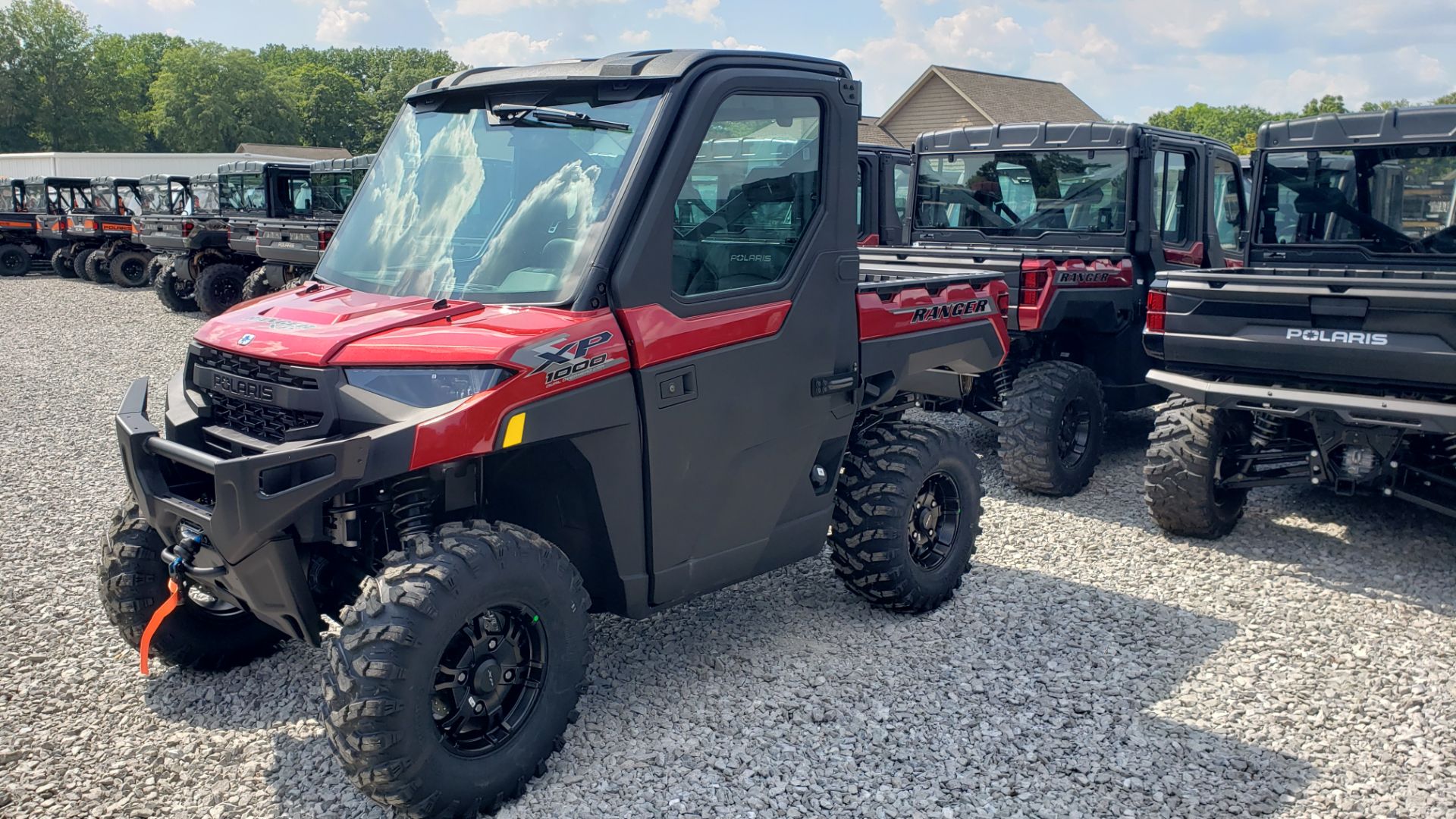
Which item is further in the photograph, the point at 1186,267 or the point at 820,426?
the point at 1186,267

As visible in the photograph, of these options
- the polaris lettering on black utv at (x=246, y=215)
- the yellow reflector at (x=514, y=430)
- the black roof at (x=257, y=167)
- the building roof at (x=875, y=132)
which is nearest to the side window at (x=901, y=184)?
the yellow reflector at (x=514, y=430)

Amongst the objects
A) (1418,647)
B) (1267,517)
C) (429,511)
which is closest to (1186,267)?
(1267,517)

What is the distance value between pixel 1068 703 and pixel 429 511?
240cm

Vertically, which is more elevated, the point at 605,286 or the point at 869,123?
the point at 869,123

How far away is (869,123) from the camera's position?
3759cm

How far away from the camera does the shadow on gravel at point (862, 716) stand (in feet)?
11.0

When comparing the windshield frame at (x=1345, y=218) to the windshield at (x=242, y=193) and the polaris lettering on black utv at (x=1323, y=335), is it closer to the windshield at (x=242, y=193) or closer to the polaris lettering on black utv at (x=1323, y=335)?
the polaris lettering on black utv at (x=1323, y=335)

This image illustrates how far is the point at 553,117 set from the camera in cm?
339

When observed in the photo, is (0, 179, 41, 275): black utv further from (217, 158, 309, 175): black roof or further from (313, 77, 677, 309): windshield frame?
(313, 77, 677, 309): windshield frame

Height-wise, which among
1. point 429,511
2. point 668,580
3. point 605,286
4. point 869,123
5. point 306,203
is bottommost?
point 668,580

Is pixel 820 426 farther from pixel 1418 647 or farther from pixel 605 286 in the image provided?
pixel 1418 647

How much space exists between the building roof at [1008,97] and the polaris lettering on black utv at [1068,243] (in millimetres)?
27064

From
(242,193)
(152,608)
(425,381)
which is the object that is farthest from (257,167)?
(425,381)

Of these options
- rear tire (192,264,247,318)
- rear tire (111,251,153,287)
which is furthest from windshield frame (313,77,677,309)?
rear tire (111,251,153,287)
